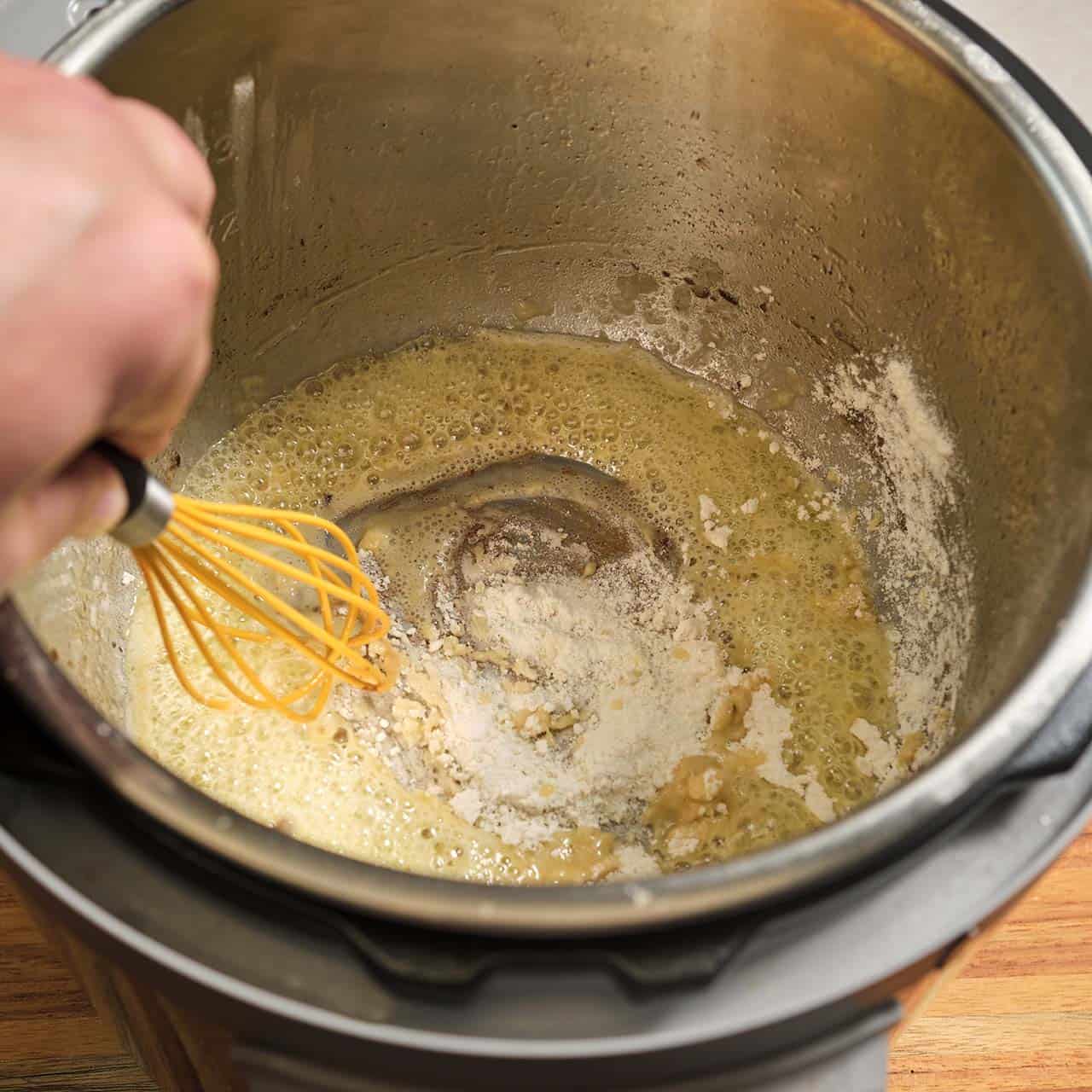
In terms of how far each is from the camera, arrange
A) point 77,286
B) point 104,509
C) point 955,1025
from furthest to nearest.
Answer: point 955,1025
point 104,509
point 77,286

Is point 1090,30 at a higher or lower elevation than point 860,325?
higher

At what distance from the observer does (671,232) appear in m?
1.10

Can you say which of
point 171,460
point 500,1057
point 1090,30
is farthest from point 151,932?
point 1090,30

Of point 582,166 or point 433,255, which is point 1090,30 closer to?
point 582,166

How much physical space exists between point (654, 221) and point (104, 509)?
686 millimetres

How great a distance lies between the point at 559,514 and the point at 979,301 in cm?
42

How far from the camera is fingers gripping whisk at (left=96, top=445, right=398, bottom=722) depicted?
712 millimetres

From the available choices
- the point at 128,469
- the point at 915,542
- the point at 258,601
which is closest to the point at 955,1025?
the point at 915,542

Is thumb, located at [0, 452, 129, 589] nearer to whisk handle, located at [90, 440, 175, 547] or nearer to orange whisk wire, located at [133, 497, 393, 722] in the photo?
whisk handle, located at [90, 440, 175, 547]

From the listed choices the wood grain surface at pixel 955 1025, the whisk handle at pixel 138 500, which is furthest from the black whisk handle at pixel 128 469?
the wood grain surface at pixel 955 1025

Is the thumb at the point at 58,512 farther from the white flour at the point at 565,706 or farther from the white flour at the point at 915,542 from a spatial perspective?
the white flour at the point at 915,542

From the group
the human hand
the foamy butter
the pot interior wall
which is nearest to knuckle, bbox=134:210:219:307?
the human hand

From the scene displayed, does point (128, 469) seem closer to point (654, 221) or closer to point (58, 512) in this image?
point (58, 512)

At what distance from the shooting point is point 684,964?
0.53 m
